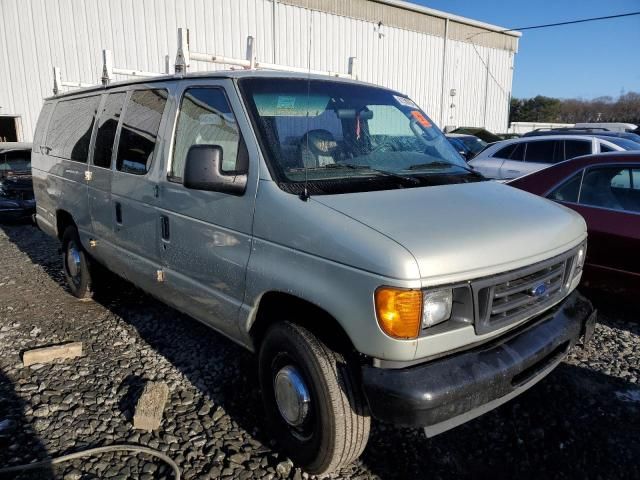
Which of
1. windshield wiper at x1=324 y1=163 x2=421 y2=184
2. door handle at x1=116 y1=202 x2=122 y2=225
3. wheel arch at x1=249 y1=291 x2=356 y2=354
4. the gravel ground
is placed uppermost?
windshield wiper at x1=324 y1=163 x2=421 y2=184

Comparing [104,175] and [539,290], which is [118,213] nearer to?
[104,175]

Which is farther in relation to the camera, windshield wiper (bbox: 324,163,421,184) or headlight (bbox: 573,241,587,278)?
headlight (bbox: 573,241,587,278)

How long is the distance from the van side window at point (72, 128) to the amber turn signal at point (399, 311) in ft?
11.6

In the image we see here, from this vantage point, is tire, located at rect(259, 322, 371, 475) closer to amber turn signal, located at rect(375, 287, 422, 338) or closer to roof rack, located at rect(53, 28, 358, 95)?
amber turn signal, located at rect(375, 287, 422, 338)

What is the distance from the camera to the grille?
7.40ft

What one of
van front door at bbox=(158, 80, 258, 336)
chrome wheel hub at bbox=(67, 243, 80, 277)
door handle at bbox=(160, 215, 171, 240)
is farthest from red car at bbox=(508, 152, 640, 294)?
chrome wheel hub at bbox=(67, 243, 80, 277)

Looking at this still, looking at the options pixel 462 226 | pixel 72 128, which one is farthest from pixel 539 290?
pixel 72 128

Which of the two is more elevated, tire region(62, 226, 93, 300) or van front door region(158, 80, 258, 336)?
van front door region(158, 80, 258, 336)

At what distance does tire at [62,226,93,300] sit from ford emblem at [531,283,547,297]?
165 inches

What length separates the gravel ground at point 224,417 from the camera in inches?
106

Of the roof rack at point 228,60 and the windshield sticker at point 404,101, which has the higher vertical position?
the roof rack at point 228,60

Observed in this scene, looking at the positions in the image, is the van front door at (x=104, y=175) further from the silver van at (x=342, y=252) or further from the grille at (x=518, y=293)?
the grille at (x=518, y=293)

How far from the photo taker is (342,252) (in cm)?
220

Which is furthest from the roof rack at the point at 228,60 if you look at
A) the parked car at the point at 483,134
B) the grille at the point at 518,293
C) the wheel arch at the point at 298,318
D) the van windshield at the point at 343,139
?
the parked car at the point at 483,134
